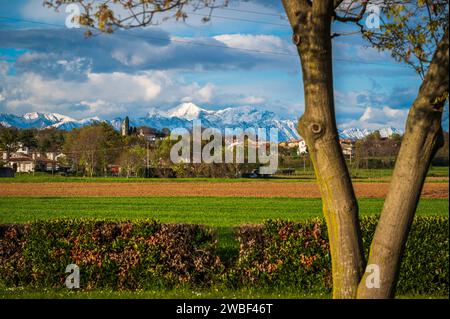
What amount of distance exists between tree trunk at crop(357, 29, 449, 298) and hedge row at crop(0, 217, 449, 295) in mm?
4059

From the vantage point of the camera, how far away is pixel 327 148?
773cm

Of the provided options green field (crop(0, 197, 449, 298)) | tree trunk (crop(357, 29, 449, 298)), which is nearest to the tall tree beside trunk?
tree trunk (crop(357, 29, 449, 298))

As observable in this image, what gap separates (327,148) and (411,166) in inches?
42.8

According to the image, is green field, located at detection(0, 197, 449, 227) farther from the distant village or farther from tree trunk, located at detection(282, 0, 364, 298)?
the distant village

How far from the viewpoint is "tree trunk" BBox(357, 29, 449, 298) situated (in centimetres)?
721

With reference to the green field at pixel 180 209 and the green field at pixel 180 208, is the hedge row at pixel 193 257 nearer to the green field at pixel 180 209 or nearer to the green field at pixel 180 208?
the green field at pixel 180 209

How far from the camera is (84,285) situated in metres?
11.7

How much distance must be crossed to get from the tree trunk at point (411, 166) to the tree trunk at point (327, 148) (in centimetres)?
41

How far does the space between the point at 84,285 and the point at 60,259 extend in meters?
0.70

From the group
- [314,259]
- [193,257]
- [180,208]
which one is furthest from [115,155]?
[314,259]

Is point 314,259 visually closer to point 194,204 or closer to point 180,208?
point 180,208
